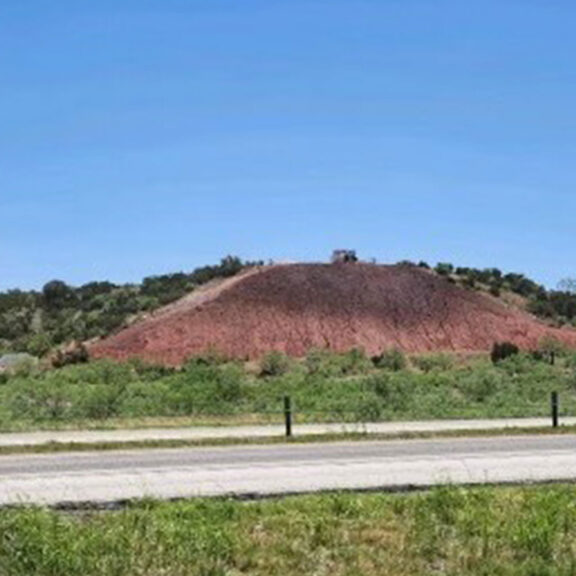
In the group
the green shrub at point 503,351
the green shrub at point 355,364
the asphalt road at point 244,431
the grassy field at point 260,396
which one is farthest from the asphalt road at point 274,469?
the green shrub at point 503,351

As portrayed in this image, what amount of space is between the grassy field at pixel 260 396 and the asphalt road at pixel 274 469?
32.7ft

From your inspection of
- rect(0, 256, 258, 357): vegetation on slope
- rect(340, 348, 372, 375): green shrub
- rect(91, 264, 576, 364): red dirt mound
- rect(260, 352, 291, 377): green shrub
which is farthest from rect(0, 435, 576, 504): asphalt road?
rect(0, 256, 258, 357): vegetation on slope

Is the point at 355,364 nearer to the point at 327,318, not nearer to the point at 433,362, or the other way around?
the point at 433,362

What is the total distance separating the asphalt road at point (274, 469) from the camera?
16.1 m

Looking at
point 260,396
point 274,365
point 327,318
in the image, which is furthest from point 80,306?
point 260,396

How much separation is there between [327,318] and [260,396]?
49.1 meters

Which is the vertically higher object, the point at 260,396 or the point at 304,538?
the point at 260,396

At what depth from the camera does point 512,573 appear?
11062 millimetres

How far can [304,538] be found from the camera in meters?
12.0

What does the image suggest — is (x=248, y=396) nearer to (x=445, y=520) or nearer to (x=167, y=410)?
(x=167, y=410)

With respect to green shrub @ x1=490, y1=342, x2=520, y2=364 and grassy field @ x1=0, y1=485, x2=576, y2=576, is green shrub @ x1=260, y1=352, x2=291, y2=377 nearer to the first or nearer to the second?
green shrub @ x1=490, y1=342, x2=520, y2=364

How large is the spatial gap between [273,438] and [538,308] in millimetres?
88928

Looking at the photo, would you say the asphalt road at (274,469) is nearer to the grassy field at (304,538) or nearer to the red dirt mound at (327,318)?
the grassy field at (304,538)

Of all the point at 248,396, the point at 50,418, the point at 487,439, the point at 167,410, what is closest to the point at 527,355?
the point at 248,396
